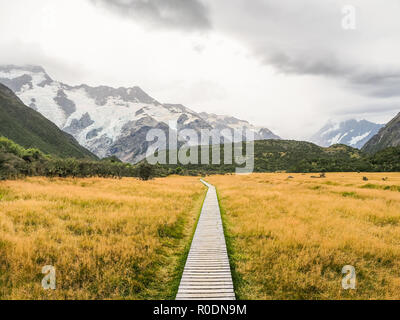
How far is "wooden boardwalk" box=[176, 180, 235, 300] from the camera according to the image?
7.45 meters

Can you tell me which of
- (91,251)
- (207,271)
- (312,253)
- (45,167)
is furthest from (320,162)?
(91,251)

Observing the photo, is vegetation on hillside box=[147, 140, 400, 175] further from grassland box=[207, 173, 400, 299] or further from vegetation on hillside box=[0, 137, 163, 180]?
grassland box=[207, 173, 400, 299]

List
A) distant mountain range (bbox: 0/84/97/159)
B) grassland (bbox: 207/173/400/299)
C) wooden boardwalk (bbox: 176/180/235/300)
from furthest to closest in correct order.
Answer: distant mountain range (bbox: 0/84/97/159) → grassland (bbox: 207/173/400/299) → wooden boardwalk (bbox: 176/180/235/300)

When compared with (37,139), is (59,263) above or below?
below

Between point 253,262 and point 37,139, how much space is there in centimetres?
21115

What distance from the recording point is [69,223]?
44.2 ft

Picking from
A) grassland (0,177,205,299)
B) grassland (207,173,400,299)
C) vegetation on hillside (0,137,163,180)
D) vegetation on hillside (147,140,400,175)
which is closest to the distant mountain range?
vegetation on hillside (147,140,400,175)

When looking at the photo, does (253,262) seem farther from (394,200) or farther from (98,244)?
(394,200)

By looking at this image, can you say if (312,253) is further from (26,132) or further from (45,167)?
(26,132)

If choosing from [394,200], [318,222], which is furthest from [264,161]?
[318,222]

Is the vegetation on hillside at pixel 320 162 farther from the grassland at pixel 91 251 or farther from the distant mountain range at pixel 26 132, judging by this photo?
the grassland at pixel 91 251

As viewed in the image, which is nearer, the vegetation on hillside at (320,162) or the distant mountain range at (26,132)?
the vegetation on hillside at (320,162)

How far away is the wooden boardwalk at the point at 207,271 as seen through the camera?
7.45m

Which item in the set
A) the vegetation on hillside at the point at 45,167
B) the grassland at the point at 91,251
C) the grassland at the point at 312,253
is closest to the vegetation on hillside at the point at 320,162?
the vegetation on hillside at the point at 45,167
